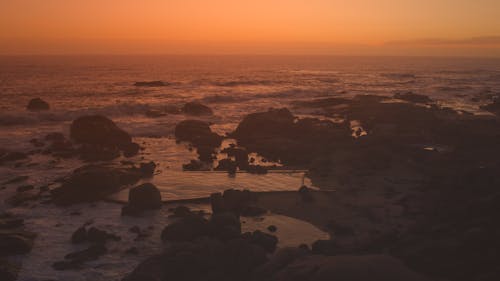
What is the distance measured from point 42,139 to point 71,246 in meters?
24.6

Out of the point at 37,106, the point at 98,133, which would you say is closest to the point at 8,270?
the point at 98,133

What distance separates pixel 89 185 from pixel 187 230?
28.3ft

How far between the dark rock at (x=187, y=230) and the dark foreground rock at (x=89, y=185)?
23.0 ft

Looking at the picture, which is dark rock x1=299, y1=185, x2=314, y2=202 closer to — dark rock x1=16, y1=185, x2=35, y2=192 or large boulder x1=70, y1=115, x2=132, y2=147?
dark rock x1=16, y1=185, x2=35, y2=192

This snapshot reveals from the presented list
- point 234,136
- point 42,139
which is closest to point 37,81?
point 42,139

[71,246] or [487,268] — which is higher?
[487,268]

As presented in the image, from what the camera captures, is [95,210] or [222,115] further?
[222,115]

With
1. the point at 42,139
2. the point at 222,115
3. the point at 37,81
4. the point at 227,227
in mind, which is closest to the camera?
the point at 227,227

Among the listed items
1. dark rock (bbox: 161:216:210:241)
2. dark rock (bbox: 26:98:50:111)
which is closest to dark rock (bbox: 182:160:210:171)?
dark rock (bbox: 161:216:210:241)

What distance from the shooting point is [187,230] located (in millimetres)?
17625

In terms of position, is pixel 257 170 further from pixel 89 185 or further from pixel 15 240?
pixel 15 240

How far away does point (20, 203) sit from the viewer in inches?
877

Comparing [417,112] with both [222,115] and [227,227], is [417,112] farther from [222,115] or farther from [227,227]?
[227,227]

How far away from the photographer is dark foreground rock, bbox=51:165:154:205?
22.9 m
